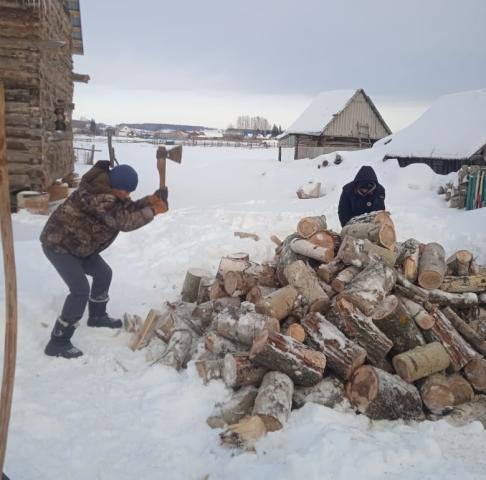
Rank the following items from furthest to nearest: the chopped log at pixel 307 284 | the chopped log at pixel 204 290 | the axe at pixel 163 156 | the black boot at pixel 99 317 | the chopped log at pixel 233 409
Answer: the chopped log at pixel 204 290 → the black boot at pixel 99 317 → the axe at pixel 163 156 → the chopped log at pixel 307 284 → the chopped log at pixel 233 409

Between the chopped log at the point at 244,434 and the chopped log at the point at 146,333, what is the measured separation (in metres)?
1.66

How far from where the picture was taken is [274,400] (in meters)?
3.36

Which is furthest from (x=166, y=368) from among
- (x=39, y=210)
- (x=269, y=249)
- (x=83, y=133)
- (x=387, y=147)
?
(x=83, y=133)

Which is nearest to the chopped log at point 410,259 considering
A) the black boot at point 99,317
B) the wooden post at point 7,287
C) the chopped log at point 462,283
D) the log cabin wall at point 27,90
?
the chopped log at point 462,283

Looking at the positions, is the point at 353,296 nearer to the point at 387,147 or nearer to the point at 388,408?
the point at 388,408

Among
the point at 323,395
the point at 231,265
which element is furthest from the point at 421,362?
the point at 231,265

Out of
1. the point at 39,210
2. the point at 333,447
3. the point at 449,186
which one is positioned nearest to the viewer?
the point at 333,447

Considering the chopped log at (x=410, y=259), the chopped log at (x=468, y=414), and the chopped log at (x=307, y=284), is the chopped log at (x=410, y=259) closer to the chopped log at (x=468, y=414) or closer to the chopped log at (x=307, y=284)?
the chopped log at (x=307, y=284)

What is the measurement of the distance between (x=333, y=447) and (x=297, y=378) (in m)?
0.75

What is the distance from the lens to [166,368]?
4.08 meters

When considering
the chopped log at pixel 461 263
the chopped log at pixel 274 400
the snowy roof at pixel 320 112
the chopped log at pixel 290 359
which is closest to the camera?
the chopped log at pixel 274 400

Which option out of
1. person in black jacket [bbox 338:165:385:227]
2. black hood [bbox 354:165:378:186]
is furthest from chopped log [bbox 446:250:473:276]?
black hood [bbox 354:165:378:186]

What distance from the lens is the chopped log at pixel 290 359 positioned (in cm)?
364

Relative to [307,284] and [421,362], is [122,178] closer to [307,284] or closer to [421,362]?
[307,284]
